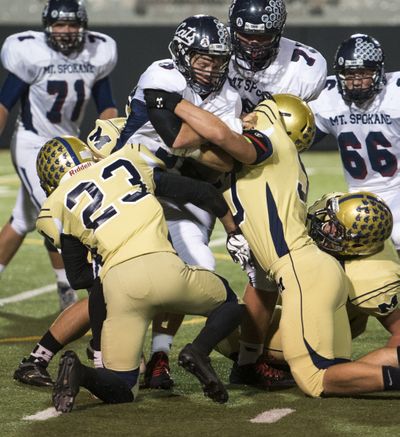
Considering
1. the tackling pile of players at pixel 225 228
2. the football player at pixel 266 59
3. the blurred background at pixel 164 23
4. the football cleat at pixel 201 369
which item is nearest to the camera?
the football cleat at pixel 201 369

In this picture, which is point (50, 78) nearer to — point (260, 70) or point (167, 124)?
point (260, 70)

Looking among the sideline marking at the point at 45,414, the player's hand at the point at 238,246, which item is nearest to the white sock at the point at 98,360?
the sideline marking at the point at 45,414

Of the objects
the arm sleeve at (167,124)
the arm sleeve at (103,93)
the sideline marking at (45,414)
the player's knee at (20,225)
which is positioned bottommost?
the player's knee at (20,225)

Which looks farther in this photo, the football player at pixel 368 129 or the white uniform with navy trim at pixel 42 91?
the white uniform with navy trim at pixel 42 91

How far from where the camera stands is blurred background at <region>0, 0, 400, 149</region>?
15.1m

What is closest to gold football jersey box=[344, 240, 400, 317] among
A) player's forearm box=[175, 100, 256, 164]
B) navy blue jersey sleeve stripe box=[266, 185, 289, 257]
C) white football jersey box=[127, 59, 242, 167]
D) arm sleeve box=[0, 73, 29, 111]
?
navy blue jersey sleeve stripe box=[266, 185, 289, 257]

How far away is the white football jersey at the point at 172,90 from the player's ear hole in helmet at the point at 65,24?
2.29 meters

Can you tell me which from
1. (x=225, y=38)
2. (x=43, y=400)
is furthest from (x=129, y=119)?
(x=43, y=400)

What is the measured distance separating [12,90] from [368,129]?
2.42 m

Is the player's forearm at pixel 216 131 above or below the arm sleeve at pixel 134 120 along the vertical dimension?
above

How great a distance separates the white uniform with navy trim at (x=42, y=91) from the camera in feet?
23.7

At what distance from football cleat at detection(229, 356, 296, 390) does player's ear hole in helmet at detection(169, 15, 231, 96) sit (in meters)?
1.24

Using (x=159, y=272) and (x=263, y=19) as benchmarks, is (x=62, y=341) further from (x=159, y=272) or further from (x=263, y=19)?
(x=263, y=19)

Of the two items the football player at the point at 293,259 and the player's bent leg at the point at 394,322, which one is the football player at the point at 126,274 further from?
the player's bent leg at the point at 394,322
